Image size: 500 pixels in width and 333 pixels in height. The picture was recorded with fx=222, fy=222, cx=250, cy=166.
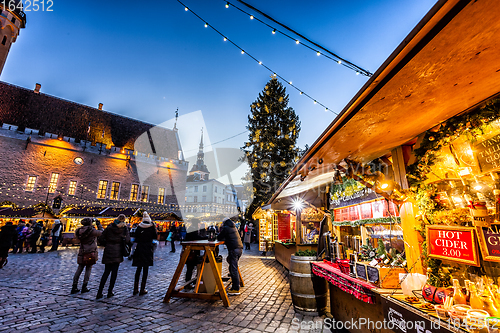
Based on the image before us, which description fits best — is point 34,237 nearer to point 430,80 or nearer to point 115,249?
point 115,249

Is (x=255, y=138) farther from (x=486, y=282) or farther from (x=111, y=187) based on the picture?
(x=486, y=282)

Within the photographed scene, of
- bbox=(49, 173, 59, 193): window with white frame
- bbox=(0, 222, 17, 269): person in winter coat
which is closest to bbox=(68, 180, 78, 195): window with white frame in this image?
bbox=(49, 173, 59, 193): window with white frame

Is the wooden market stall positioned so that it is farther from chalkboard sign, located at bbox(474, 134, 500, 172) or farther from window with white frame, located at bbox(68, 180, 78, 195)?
window with white frame, located at bbox(68, 180, 78, 195)

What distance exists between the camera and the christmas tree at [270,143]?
18750 millimetres

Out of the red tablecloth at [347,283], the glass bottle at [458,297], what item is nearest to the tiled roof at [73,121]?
the red tablecloth at [347,283]

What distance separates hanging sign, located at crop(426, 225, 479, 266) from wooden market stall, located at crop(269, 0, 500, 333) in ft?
0.04

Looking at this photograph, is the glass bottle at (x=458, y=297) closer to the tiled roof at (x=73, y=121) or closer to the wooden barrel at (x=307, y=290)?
the wooden barrel at (x=307, y=290)

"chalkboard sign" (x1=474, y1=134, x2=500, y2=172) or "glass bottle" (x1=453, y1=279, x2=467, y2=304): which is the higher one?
"chalkboard sign" (x1=474, y1=134, x2=500, y2=172)

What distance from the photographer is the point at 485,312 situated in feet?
6.46

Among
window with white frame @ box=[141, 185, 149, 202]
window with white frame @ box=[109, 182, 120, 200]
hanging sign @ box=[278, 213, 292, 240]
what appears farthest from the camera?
window with white frame @ box=[141, 185, 149, 202]

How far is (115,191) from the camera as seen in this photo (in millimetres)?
22156

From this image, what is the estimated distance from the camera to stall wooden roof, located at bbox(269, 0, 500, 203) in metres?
1.41

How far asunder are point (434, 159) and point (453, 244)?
1058mm

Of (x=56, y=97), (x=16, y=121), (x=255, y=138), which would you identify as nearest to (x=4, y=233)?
(x=255, y=138)
